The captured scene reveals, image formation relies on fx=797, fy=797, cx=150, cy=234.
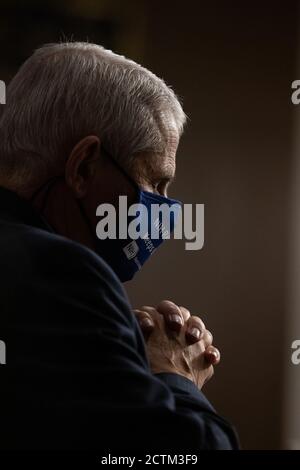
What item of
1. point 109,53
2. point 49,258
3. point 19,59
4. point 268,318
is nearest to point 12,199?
point 49,258

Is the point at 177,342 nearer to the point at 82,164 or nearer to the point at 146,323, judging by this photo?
the point at 146,323

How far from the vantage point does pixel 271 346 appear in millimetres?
3232

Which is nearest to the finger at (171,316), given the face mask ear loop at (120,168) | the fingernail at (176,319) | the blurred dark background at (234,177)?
the fingernail at (176,319)

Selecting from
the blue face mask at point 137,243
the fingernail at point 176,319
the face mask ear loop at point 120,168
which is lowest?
the fingernail at point 176,319

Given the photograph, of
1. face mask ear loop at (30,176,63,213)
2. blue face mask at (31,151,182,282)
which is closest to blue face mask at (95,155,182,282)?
blue face mask at (31,151,182,282)

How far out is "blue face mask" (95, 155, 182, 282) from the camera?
1.24 m

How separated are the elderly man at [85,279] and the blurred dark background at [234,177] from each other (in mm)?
1894

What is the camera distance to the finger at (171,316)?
1219 mm

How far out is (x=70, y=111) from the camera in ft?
3.80

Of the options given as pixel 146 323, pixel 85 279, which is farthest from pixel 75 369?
pixel 146 323

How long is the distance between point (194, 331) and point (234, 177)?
2.06m

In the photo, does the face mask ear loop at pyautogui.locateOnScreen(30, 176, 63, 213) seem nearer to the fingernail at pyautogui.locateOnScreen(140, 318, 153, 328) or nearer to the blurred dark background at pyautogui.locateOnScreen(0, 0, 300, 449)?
the fingernail at pyautogui.locateOnScreen(140, 318, 153, 328)

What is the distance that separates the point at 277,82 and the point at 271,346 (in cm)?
108

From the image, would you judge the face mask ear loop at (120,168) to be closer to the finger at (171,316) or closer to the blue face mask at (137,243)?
the blue face mask at (137,243)
